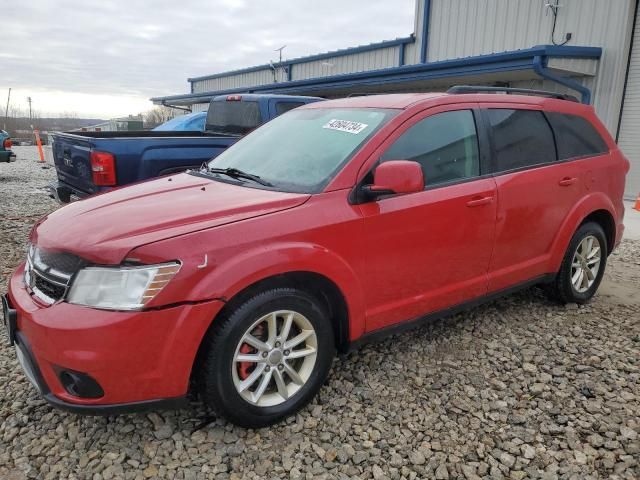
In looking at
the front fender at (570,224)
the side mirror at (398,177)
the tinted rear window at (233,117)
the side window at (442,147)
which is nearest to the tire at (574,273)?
the front fender at (570,224)

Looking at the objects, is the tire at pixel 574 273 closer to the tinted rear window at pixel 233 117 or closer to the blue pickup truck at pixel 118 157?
the blue pickup truck at pixel 118 157

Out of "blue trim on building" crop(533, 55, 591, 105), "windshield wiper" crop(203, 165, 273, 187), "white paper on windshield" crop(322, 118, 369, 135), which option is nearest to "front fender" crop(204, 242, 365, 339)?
"windshield wiper" crop(203, 165, 273, 187)

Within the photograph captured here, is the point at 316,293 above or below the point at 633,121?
below

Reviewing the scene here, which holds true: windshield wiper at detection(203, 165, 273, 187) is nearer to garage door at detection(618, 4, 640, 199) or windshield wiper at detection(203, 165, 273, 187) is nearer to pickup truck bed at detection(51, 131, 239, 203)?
pickup truck bed at detection(51, 131, 239, 203)

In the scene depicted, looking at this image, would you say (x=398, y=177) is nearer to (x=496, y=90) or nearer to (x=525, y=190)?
(x=525, y=190)

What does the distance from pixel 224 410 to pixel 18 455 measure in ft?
3.34

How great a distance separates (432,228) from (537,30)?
33.7 ft

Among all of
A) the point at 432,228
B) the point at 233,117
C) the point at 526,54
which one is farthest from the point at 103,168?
the point at 526,54

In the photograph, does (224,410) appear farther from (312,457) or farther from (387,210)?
(387,210)

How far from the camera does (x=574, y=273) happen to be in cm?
440

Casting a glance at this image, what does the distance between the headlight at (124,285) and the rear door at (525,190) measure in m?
2.32

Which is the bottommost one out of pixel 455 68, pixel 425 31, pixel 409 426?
pixel 409 426

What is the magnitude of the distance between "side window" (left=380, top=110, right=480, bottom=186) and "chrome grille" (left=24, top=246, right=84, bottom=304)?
175cm

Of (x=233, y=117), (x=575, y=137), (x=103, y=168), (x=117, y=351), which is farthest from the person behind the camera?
(x=233, y=117)
